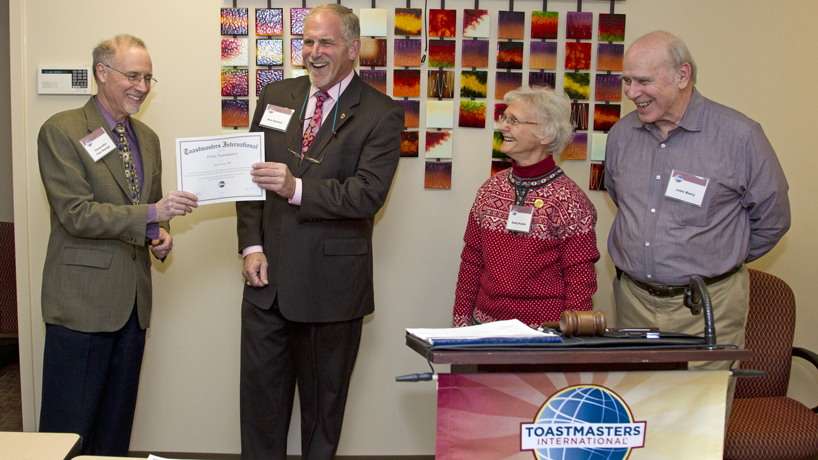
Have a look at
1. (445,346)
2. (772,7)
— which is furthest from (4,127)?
(772,7)

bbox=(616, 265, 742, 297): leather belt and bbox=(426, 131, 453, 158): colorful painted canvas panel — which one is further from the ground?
bbox=(426, 131, 453, 158): colorful painted canvas panel

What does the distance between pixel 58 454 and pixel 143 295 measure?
45.8 inches

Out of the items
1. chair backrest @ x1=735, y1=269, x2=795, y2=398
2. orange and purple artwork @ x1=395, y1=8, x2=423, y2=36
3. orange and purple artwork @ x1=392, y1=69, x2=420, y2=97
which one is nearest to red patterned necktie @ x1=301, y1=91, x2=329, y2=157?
orange and purple artwork @ x1=392, y1=69, x2=420, y2=97

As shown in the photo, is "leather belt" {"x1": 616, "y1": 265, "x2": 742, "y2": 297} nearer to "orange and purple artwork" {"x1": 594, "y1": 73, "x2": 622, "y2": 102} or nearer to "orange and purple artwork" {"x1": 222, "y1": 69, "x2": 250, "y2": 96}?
"orange and purple artwork" {"x1": 594, "y1": 73, "x2": 622, "y2": 102}

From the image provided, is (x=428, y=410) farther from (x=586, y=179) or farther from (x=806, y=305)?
(x=806, y=305)

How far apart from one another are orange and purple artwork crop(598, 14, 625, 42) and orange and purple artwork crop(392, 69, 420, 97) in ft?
3.16

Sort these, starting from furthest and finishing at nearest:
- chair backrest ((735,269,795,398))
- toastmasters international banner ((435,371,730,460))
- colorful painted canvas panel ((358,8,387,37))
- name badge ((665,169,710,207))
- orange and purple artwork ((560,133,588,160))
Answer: orange and purple artwork ((560,133,588,160))
colorful painted canvas panel ((358,8,387,37))
chair backrest ((735,269,795,398))
name badge ((665,169,710,207))
toastmasters international banner ((435,371,730,460))

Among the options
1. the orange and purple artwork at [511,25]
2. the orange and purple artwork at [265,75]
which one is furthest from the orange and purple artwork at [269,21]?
the orange and purple artwork at [511,25]

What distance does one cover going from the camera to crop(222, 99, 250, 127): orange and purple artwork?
10.1 ft

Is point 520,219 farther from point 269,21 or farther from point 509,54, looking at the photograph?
point 269,21

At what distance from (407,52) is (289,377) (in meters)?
1.67

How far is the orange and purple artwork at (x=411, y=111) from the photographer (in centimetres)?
307

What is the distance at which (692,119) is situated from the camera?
233 centimetres

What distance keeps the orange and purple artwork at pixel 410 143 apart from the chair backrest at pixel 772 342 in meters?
1.82
